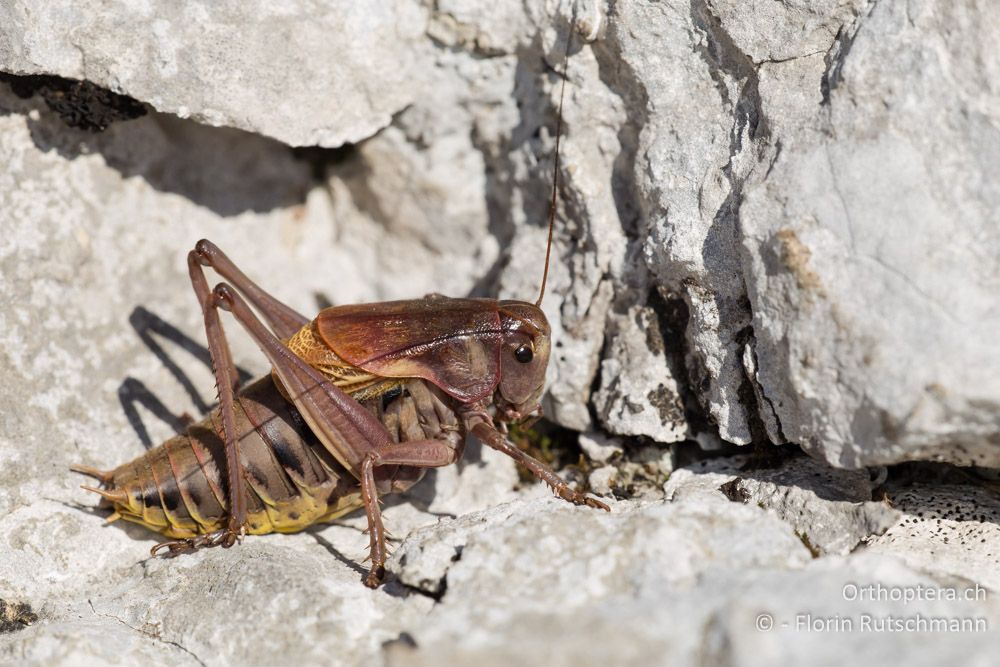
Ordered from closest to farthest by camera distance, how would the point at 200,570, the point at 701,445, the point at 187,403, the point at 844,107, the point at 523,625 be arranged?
the point at 523,625
the point at 844,107
the point at 200,570
the point at 701,445
the point at 187,403

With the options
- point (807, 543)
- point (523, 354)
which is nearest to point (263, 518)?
point (523, 354)

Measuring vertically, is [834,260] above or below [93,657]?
above

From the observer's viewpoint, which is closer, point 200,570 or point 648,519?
point 648,519

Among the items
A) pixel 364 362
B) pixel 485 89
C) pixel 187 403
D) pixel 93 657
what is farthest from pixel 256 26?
pixel 93 657

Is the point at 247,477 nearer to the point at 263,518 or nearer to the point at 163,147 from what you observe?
the point at 263,518

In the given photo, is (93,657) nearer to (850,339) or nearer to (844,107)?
(850,339)

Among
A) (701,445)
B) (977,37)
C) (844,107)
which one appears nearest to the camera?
(977,37)

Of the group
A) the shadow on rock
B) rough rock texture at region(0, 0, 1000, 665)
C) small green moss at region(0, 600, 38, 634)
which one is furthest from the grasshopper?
the shadow on rock

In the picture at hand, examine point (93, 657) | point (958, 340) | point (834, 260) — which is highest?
point (834, 260)
